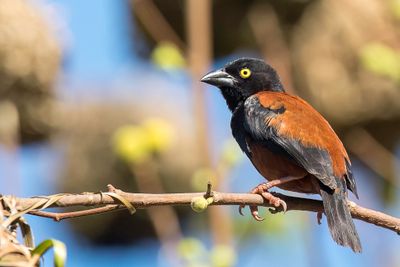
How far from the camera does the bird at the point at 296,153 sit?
3445mm

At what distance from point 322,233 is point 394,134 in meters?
4.93

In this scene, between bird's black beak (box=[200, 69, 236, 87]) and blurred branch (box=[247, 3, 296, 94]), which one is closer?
bird's black beak (box=[200, 69, 236, 87])

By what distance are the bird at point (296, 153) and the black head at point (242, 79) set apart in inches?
7.8

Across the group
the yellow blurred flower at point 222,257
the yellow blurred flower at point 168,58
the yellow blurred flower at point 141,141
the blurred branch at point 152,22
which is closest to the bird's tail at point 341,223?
the yellow blurred flower at point 222,257

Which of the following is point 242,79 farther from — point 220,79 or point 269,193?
point 269,193

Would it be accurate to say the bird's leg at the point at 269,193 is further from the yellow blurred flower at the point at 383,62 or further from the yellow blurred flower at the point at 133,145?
the yellow blurred flower at the point at 133,145

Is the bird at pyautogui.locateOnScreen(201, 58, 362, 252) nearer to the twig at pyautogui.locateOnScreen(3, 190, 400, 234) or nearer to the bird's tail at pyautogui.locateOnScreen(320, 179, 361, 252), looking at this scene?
the bird's tail at pyautogui.locateOnScreen(320, 179, 361, 252)

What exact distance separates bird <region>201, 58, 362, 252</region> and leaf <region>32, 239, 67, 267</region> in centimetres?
132

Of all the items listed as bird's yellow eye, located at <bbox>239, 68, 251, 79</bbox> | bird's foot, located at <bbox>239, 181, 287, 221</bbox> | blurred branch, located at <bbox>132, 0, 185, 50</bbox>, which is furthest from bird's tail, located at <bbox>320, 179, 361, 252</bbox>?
blurred branch, located at <bbox>132, 0, 185, 50</bbox>

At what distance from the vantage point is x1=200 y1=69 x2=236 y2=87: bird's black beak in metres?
4.56

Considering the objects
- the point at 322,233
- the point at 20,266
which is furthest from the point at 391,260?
the point at 20,266

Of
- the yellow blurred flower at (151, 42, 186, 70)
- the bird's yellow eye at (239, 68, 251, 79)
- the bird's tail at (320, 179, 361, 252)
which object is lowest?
the bird's tail at (320, 179, 361, 252)

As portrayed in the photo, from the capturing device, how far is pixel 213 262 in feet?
14.5

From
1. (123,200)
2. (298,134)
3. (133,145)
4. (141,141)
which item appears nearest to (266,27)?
(141,141)
